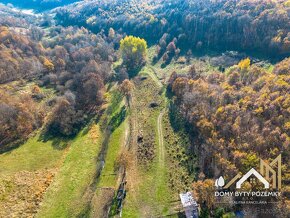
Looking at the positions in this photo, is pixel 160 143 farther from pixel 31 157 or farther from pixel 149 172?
pixel 31 157

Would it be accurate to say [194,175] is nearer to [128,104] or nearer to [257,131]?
[257,131]

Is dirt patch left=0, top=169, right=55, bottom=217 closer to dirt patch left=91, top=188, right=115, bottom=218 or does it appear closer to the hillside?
dirt patch left=91, top=188, right=115, bottom=218

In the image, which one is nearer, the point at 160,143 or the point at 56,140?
the point at 160,143

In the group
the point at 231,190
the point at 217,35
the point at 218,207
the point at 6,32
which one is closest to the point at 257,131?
the point at 231,190

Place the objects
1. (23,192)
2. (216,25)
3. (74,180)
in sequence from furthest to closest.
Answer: (216,25), (74,180), (23,192)

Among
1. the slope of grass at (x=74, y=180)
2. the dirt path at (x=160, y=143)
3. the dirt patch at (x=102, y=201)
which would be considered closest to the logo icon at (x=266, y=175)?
the dirt path at (x=160, y=143)

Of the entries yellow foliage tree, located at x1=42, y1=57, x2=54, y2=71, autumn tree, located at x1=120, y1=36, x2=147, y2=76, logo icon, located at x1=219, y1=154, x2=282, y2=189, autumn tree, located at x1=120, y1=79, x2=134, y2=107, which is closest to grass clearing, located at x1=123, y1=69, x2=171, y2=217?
autumn tree, located at x1=120, y1=79, x2=134, y2=107

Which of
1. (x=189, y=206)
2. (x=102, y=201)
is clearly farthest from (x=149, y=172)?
(x=189, y=206)
